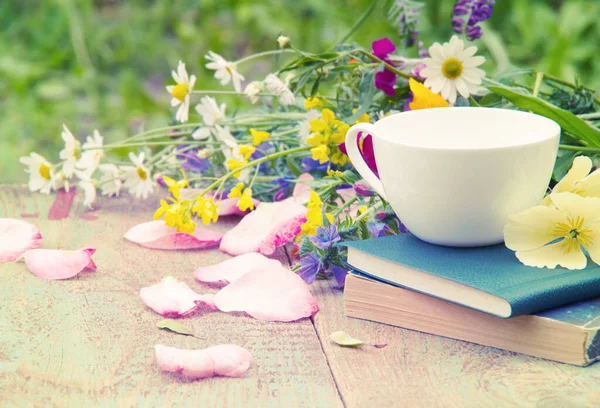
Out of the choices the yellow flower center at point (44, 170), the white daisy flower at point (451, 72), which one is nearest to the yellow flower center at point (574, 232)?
the white daisy flower at point (451, 72)

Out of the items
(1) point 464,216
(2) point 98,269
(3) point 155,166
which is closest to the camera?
(1) point 464,216

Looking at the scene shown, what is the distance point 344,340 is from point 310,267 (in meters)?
0.13

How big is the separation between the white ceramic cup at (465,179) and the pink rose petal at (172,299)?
0.21 m

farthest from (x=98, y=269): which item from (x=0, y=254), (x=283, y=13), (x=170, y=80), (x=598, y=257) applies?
(x=283, y=13)

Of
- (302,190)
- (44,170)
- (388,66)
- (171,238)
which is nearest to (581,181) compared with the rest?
(388,66)

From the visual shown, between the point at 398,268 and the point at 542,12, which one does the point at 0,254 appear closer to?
the point at 398,268

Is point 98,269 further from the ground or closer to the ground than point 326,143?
closer to the ground

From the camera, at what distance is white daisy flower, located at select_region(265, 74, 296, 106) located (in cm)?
89

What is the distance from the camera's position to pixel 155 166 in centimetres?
109

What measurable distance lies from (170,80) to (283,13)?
503mm

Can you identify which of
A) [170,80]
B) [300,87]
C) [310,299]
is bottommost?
[170,80]

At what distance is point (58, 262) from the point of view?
86cm

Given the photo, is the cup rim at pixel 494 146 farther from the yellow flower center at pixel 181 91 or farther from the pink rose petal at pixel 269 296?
the yellow flower center at pixel 181 91

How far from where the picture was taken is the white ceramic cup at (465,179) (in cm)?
69
